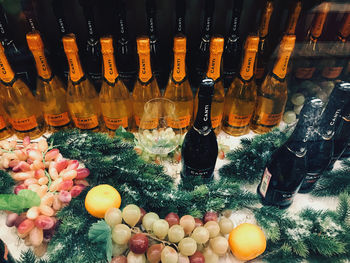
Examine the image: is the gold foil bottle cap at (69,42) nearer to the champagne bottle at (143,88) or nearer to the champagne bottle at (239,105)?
the champagne bottle at (143,88)

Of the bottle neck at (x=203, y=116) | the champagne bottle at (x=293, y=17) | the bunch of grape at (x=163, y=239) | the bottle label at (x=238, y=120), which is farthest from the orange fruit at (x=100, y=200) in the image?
the champagne bottle at (x=293, y=17)

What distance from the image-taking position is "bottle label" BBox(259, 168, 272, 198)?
0.64 m

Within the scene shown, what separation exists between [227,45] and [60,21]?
0.51 m

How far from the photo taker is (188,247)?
47 cm

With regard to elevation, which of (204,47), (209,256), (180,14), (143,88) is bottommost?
(209,256)

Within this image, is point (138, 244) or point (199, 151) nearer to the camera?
point (138, 244)

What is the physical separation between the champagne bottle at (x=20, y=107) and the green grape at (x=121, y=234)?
1.67 ft

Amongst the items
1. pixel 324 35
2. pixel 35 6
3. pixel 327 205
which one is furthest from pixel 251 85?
pixel 35 6

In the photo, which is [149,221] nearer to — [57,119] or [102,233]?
[102,233]

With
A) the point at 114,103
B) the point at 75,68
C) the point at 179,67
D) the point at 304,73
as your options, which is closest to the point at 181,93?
the point at 179,67

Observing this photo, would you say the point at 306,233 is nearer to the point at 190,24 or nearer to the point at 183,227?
the point at 183,227

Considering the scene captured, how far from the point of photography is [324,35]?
0.87m

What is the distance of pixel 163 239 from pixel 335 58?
812 millimetres

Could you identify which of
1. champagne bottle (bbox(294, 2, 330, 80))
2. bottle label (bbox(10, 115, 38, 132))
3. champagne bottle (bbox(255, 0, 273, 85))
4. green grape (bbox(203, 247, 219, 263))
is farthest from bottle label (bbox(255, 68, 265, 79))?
bottle label (bbox(10, 115, 38, 132))
